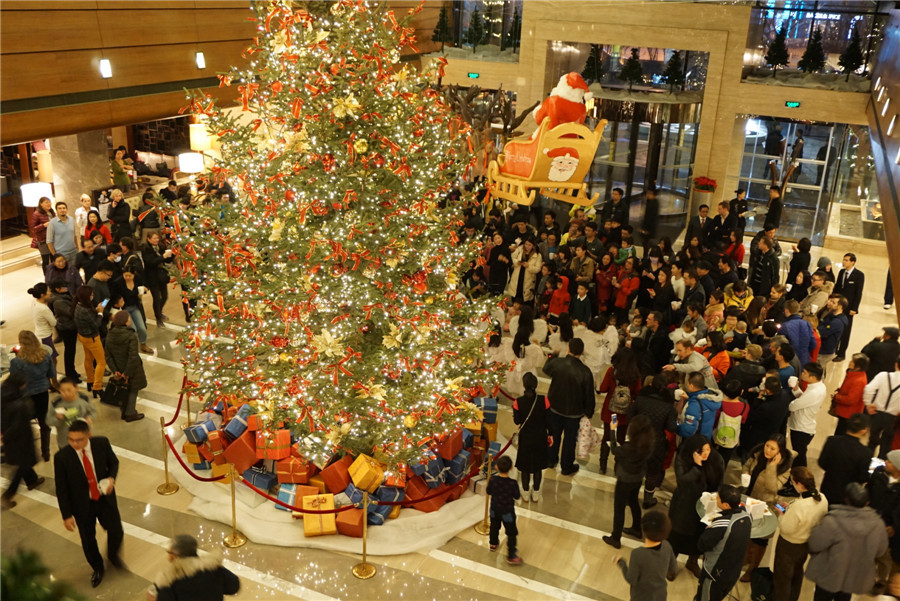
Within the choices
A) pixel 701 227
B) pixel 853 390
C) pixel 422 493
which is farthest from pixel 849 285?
pixel 422 493

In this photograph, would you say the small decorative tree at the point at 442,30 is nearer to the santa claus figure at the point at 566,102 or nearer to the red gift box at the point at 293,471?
the santa claus figure at the point at 566,102

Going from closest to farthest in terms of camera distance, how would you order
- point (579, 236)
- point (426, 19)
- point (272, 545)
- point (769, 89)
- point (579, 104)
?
point (272, 545)
point (579, 104)
point (579, 236)
point (769, 89)
point (426, 19)

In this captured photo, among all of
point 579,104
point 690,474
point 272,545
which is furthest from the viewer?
point 579,104

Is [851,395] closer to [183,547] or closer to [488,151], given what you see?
[183,547]

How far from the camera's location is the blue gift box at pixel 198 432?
24.8ft

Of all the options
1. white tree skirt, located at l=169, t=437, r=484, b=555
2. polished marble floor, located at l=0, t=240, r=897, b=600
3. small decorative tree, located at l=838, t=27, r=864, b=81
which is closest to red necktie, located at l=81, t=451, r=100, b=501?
polished marble floor, located at l=0, t=240, r=897, b=600

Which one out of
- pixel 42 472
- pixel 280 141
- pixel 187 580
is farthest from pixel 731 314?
pixel 42 472

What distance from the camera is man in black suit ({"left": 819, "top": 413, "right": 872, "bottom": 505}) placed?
20.5 ft

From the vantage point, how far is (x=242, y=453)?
292 inches

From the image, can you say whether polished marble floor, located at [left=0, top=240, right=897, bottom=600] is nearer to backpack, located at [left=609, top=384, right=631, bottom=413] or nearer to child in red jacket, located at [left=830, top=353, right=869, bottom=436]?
backpack, located at [left=609, top=384, right=631, bottom=413]

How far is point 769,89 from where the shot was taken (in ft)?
49.9

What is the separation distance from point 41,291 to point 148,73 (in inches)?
209

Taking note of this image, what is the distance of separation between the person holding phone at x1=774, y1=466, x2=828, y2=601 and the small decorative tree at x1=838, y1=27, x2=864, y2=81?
1241 cm

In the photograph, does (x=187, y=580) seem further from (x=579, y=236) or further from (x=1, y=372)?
(x=579, y=236)
